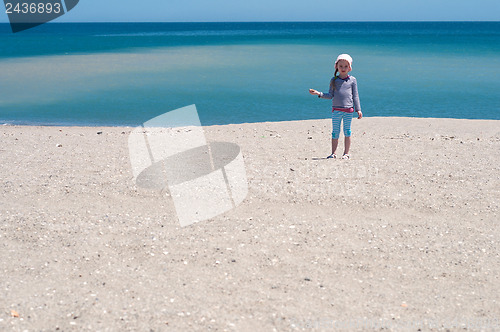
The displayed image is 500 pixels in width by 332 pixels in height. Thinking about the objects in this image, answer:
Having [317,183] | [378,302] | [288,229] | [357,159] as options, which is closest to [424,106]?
[357,159]

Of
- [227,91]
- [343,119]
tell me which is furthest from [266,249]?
[227,91]

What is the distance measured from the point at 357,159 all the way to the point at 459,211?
7.25 feet

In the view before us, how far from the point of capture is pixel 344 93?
24.2 ft

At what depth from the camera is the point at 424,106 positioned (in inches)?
664

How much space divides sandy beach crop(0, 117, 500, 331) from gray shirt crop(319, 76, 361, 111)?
0.87 m

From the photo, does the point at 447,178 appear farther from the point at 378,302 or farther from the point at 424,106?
the point at 424,106

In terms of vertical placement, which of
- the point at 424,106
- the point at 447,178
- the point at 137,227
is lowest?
the point at 424,106

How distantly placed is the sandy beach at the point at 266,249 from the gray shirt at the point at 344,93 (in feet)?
2.87

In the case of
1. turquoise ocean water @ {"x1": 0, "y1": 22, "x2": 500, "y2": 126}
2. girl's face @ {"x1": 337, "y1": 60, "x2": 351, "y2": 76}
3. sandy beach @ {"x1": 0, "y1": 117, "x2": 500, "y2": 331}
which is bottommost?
turquoise ocean water @ {"x1": 0, "y1": 22, "x2": 500, "y2": 126}

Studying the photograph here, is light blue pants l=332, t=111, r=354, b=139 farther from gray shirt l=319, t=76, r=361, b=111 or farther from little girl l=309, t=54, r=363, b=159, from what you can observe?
gray shirt l=319, t=76, r=361, b=111

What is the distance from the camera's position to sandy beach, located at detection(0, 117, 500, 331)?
3.69 meters

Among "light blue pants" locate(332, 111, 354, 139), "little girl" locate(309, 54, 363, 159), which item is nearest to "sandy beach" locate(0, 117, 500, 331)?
"light blue pants" locate(332, 111, 354, 139)

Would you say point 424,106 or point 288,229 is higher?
point 288,229

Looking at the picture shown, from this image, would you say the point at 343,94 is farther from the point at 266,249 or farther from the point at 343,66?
the point at 266,249
